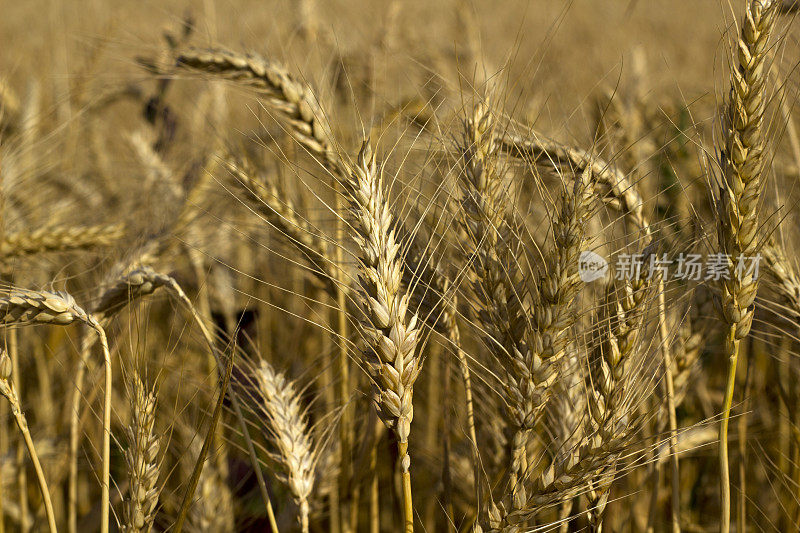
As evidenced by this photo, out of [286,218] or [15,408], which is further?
[286,218]

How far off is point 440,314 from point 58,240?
1.09m

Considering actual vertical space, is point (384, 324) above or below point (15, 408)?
above

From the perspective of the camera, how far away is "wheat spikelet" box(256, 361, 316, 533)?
956 mm

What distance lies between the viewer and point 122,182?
94.0 inches

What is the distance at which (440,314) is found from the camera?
75 cm

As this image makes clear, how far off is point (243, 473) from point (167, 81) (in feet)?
4.78

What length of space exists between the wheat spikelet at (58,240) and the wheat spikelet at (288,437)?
2.27ft

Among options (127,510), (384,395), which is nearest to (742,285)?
(384,395)

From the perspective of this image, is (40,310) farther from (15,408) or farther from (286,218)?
(286,218)

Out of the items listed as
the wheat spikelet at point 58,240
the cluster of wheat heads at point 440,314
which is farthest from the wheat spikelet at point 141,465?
the wheat spikelet at point 58,240

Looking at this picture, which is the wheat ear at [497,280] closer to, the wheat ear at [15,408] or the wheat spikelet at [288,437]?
the wheat spikelet at [288,437]

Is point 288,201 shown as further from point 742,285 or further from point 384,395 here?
point 742,285

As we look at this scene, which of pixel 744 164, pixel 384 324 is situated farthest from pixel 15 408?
pixel 744 164

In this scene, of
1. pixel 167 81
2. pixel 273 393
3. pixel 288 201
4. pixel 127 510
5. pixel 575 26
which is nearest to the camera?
pixel 127 510
